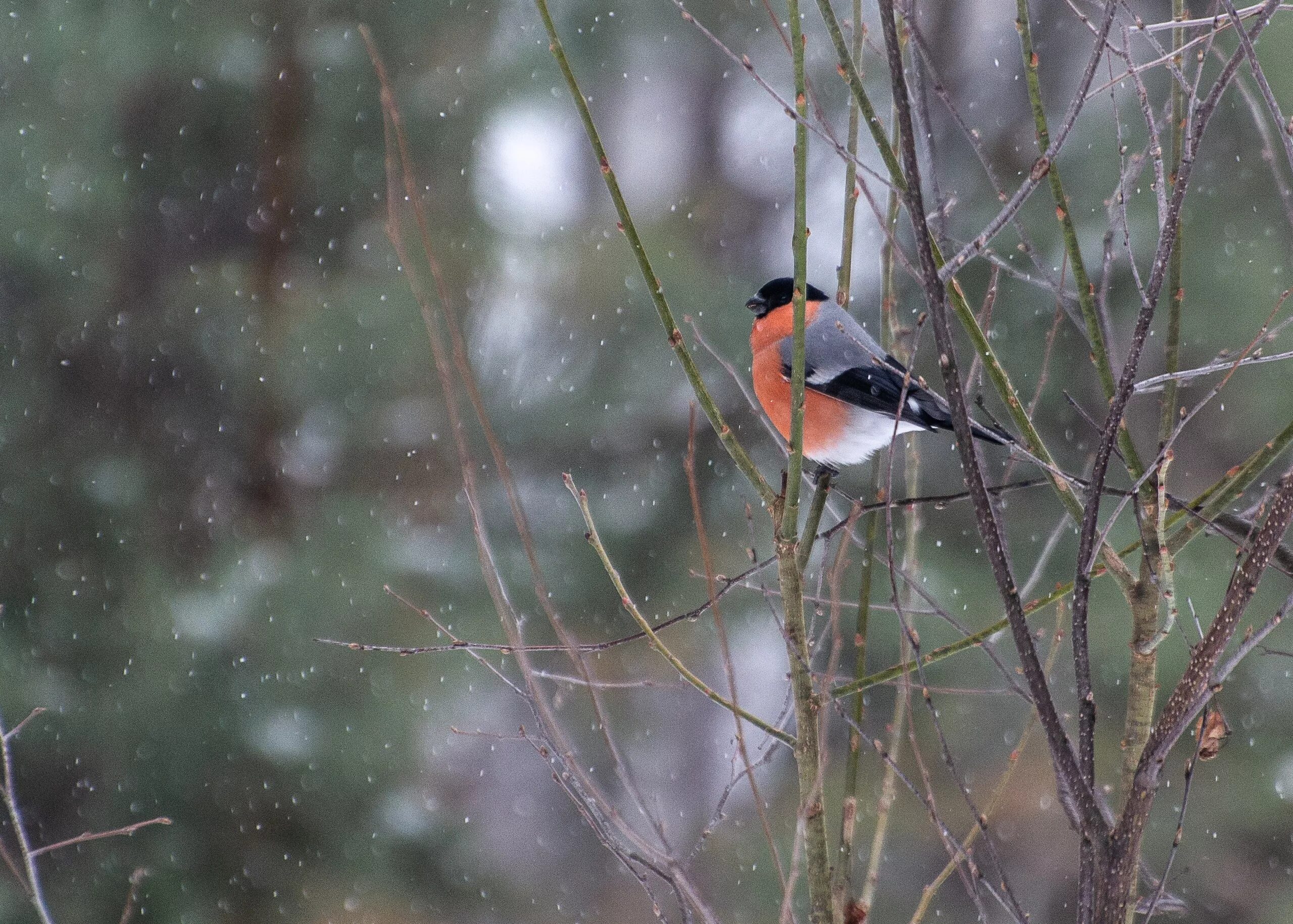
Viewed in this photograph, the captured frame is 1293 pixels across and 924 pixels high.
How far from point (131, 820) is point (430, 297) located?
1.65m

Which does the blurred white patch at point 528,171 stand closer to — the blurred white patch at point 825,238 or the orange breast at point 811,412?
the blurred white patch at point 825,238

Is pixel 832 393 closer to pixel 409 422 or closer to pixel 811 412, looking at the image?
pixel 811 412

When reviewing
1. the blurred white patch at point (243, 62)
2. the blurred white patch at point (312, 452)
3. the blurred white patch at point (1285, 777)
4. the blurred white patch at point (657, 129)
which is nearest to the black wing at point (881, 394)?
the blurred white patch at point (312, 452)

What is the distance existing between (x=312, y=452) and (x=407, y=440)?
0.28m

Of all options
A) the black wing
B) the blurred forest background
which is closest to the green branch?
the black wing

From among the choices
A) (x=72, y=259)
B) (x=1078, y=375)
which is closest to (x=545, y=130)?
(x=72, y=259)

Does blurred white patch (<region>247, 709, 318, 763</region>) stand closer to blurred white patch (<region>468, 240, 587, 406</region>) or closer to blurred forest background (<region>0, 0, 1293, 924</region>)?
blurred forest background (<region>0, 0, 1293, 924</region>)

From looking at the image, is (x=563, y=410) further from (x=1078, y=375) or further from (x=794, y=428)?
(x=794, y=428)

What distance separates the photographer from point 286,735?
125 inches

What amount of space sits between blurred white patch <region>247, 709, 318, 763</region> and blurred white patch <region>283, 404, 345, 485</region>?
687 millimetres

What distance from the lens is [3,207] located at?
3.14 m

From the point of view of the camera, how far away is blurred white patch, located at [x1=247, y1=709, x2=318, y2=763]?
3.16 metres

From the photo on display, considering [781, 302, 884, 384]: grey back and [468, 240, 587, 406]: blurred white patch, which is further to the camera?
[468, 240, 587, 406]: blurred white patch

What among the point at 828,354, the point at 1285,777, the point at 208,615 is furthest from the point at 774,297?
the point at 1285,777
